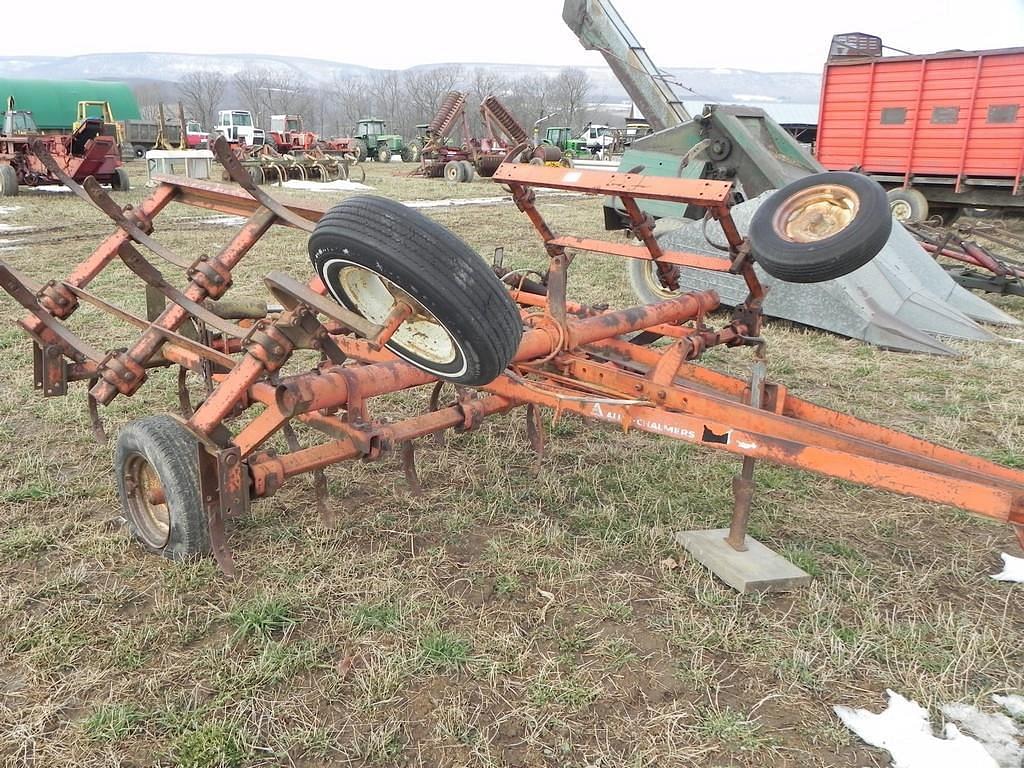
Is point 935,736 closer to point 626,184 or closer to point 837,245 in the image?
point 837,245

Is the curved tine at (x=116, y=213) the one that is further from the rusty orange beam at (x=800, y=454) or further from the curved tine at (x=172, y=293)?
the rusty orange beam at (x=800, y=454)

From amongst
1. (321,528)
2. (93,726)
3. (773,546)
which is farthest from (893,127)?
(93,726)

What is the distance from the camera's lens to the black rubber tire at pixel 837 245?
319 centimetres

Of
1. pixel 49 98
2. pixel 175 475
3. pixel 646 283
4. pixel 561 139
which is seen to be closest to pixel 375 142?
pixel 561 139

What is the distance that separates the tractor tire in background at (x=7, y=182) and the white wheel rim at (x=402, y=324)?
53.8ft

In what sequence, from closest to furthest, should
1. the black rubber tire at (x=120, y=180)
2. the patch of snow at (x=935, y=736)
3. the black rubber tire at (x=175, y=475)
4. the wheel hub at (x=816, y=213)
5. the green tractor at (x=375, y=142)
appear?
1. the patch of snow at (x=935, y=736)
2. the black rubber tire at (x=175, y=475)
3. the wheel hub at (x=816, y=213)
4. the black rubber tire at (x=120, y=180)
5. the green tractor at (x=375, y=142)

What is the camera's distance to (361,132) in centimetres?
3319

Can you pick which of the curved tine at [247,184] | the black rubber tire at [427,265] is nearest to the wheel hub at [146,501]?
the curved tine at [247,184]

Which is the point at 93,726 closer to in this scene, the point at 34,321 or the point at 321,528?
the point at 321,528

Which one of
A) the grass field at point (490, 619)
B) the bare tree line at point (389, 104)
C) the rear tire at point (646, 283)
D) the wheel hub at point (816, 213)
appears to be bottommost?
the grass field at point (490, 619)

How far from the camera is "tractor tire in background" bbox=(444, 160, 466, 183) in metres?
22.8

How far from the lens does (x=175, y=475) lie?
9.12 ft

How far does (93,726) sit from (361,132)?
110 ft

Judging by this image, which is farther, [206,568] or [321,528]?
[321,528]
